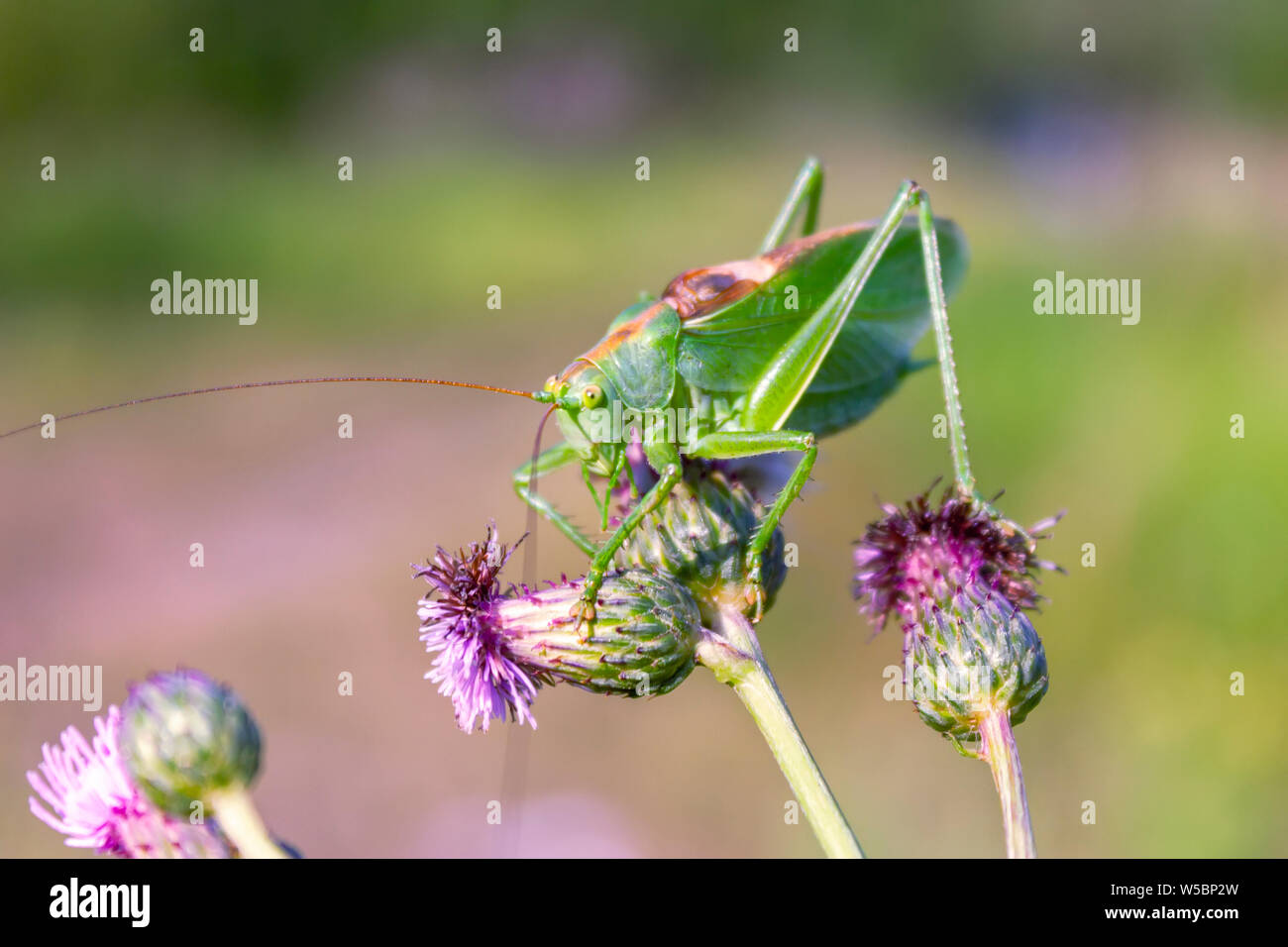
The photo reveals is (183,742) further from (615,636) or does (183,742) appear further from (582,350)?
(582,350)

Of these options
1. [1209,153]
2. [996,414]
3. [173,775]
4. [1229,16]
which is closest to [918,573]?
[173,775]

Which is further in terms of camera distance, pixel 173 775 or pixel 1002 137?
pixel 1002 137

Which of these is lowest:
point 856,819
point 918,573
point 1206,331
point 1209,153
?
point 856,819

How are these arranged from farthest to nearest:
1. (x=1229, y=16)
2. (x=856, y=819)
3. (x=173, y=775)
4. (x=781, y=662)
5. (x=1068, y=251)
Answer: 1. (x=1229, y=16)
2. (x=1068, y=251)
3. (x=781, y=662)
4. (x=856, y=819)
5. (x=173, y=775)

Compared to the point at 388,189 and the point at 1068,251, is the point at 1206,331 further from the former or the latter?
the point at 388,189

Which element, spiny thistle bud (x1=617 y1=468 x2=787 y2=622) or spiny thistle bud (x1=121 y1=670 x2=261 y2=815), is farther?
spiny thistle bud (x1=617 y1=468 x2=787 y2=622)

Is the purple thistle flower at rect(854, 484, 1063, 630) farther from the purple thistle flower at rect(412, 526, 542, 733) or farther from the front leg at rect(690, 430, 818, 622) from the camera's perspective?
the purple thistle flower at rect(412, 526, 542, 733)

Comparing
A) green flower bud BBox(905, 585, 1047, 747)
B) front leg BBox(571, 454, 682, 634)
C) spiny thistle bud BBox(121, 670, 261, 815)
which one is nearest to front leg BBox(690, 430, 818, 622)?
front leg BBox(571, 454, 682, 634)

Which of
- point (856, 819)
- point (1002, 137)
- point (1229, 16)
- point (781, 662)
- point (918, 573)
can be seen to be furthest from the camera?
point (1002, 137)
